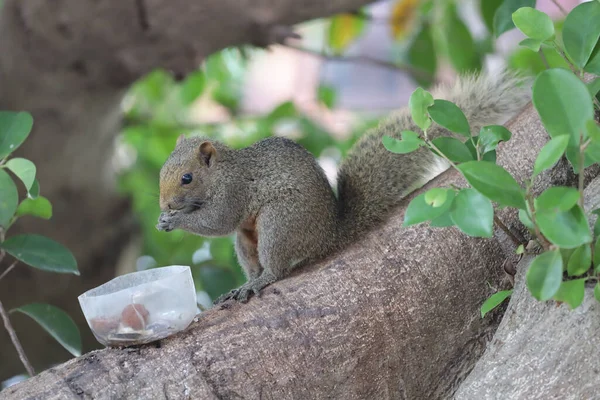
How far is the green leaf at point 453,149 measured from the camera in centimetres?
81

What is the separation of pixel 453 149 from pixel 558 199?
0.19 m

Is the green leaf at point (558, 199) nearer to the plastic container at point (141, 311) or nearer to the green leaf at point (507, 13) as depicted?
the plastic container at point (141, 311)

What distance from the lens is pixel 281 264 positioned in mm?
1229

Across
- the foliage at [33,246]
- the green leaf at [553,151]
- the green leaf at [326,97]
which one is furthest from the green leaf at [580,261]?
the green leaf at [326,97]

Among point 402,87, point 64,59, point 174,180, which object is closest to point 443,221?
point 174,180

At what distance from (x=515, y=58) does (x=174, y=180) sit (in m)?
1.13

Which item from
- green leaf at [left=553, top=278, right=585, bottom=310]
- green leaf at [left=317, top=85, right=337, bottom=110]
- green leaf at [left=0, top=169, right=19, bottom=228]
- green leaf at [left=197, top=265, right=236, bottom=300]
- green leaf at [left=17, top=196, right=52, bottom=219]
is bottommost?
green leaf at [left=197, top=265, right=236, bottom=300]

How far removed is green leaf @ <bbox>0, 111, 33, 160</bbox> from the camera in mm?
1111

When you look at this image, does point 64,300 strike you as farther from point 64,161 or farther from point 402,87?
point 402,87

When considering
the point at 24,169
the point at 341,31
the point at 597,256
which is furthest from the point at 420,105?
the point at 341,31

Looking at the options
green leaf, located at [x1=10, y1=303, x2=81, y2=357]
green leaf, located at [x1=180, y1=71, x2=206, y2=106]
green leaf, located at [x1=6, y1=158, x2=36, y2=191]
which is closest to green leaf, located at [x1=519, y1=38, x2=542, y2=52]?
green leaf, located at [x1=6, y1=158, x2=36, y2=191]

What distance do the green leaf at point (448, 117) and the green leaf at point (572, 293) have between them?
231mm

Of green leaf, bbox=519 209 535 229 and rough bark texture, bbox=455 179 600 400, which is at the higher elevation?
green leaf, bbox=519 209 535 229

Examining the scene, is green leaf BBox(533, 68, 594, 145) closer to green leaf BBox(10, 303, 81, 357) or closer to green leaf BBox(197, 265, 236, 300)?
green leaf BBox(10, 303, 81, 357)
